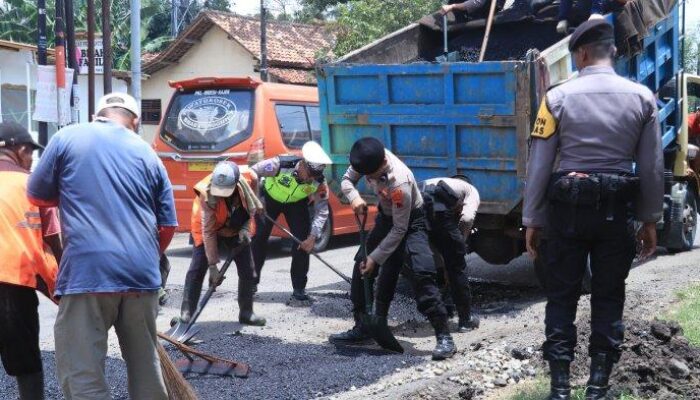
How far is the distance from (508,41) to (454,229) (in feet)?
8.28

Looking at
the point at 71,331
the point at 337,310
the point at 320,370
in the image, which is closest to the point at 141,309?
the point at 71,331

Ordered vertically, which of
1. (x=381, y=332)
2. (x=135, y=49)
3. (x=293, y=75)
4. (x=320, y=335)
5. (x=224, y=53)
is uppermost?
(x=224, y=53)

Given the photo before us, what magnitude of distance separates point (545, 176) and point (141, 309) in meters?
2.01

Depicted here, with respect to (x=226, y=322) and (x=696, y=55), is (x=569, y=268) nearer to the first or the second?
(x=226, y=322)

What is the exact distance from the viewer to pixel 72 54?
49.4 feet

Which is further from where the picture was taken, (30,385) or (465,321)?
(465,321)

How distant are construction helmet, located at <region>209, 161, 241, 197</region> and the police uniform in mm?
1432

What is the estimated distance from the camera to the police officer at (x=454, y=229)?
23.0 ft

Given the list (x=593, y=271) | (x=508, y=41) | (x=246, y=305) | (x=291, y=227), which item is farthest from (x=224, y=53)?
(x=593, y=271)

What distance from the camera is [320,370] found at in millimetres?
5793

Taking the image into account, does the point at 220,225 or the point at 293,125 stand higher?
the point at 293,125

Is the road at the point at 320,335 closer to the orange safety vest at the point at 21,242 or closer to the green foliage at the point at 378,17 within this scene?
the orange safety vest at the point at 21,242

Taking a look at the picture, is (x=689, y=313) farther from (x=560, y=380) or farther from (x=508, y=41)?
(x=508, y=41)

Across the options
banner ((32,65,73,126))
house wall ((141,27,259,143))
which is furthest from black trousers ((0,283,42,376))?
house wall ((141,27,259,143))
